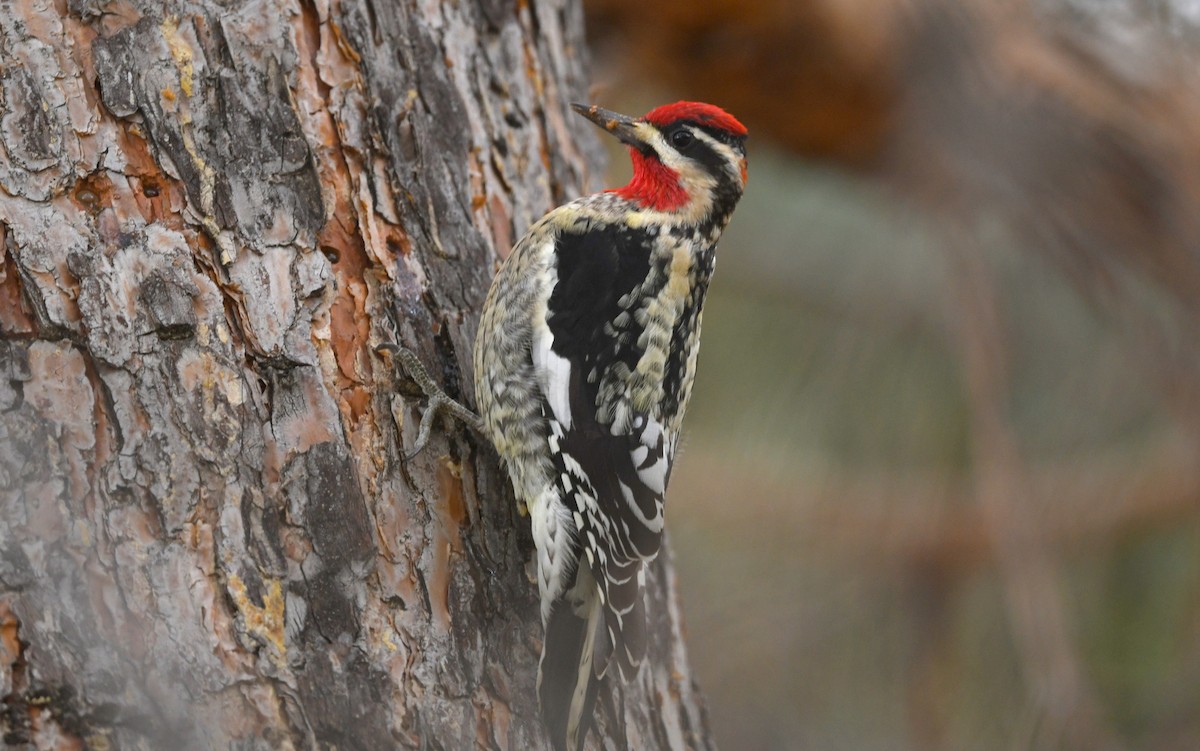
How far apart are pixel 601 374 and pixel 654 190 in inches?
26.6


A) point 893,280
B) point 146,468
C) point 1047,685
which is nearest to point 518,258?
point 146,468

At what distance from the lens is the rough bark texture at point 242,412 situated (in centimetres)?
191

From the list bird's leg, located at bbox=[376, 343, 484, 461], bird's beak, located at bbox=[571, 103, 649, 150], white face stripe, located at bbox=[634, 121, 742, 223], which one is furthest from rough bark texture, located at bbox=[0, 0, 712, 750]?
white face stripe, located at bbox=[634, 121, 742, 223]

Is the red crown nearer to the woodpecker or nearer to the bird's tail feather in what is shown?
the woodpecker

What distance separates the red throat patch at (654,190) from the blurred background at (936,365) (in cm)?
116

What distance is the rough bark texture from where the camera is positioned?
1905mm

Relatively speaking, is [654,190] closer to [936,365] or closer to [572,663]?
[572,663]

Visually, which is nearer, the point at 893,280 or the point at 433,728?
the point at 433,728

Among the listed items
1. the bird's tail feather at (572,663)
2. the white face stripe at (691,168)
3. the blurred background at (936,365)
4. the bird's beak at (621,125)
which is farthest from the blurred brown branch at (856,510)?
the bird's tail feather at (572,663)

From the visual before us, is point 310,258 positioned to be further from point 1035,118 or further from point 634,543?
point 1035,118

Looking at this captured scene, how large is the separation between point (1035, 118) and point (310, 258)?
309 centimetres

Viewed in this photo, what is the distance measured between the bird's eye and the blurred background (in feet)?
3.97

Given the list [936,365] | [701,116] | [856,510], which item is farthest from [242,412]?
[936,365]

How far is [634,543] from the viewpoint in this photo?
93.8 inches
